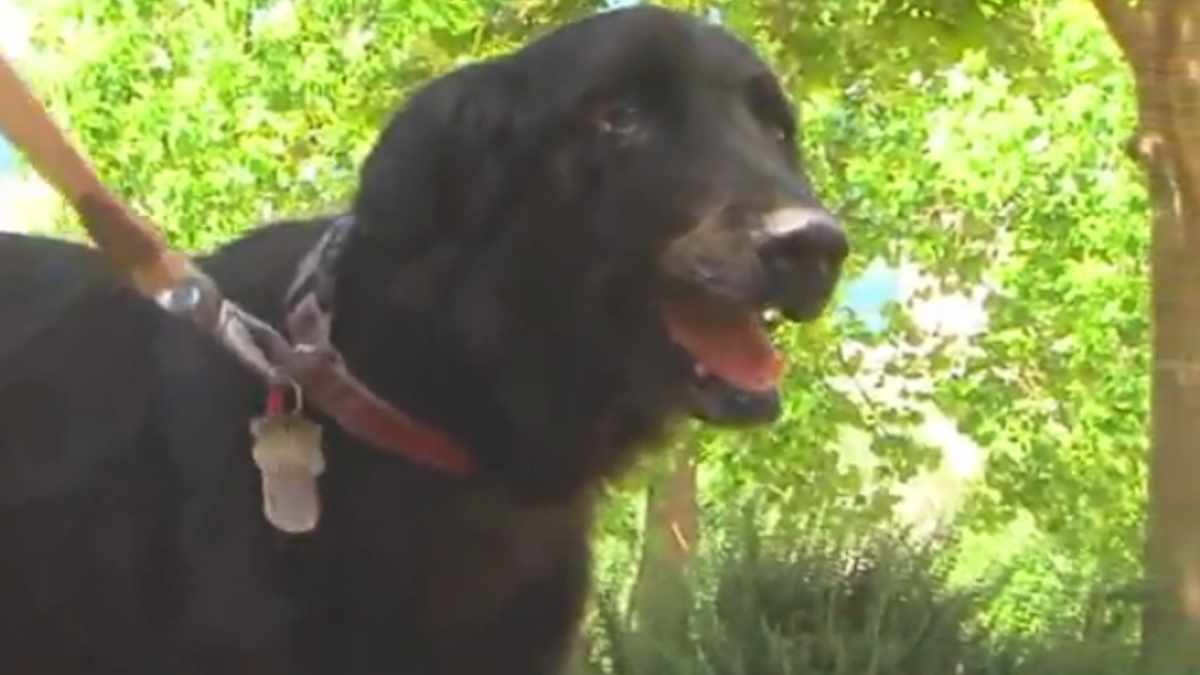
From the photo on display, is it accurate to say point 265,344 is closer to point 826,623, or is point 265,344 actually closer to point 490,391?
point 490,391

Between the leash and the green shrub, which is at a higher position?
the leash

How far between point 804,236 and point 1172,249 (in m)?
4.42

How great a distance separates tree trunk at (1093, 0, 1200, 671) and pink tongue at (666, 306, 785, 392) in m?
3.60

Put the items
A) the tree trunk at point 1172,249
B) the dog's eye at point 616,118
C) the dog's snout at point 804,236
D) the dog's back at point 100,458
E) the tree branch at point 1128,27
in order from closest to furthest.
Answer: the dog's snout at point 804,236 < the dog's eye at point 616,118 < the dog's back at point 100,458 < the tree trunk at point 1172,249 < the tree branch at point 1128,27

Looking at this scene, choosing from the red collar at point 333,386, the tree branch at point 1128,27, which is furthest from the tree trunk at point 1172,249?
the red collar at point 333,386

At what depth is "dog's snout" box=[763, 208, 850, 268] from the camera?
3.29 meters

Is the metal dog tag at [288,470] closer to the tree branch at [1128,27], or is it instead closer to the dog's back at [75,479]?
the dog's back at [75,479]

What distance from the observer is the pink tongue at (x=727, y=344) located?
3.54 metres

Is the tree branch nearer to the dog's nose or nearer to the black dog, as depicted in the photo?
the black dog

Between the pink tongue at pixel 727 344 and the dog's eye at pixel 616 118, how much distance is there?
0.30 m

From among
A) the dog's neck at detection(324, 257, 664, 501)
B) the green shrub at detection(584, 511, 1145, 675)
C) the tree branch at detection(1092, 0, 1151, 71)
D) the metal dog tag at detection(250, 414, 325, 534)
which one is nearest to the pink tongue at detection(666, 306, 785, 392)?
the dog's neck at detection(324, 257, 664, 501)

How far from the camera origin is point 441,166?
143 inches

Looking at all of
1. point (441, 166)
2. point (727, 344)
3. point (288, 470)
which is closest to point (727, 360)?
point (727, 344)

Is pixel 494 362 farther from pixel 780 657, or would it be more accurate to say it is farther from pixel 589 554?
pixel 780 657
